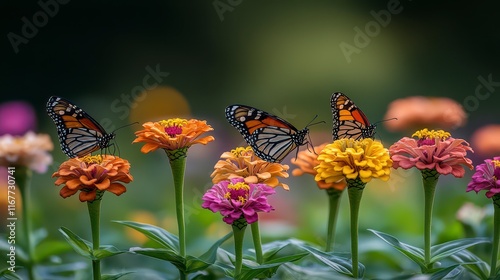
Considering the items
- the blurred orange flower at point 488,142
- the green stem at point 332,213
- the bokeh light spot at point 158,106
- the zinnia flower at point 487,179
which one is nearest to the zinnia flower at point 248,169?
the green stem at point 332,213

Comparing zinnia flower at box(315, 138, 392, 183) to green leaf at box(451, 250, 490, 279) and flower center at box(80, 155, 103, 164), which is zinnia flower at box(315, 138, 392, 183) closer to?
green leaf at box(451, 250, 490, 279)

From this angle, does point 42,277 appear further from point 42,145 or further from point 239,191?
point 239,191

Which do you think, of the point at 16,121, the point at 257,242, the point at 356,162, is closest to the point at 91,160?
the point at 257,242

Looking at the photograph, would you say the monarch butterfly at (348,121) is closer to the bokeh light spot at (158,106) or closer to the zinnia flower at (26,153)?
the zinnia flower at (26,153)

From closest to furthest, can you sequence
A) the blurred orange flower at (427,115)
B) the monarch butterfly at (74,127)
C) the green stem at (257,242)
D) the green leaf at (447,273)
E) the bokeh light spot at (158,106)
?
the green leaf at (447,273) < the green stem at (257,242) < the monarch butterfly at (74,127) < the blurred orange flower at (427,115) < the bokeh light spot at (158,106)

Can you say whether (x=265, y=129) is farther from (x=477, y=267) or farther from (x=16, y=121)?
(x=16, y=121)

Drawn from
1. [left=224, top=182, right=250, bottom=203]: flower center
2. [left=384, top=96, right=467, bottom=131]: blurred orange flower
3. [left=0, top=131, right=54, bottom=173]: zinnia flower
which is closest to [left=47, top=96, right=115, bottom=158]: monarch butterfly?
[left=0, top=131, right=54, bottom=173]: zinnia flower

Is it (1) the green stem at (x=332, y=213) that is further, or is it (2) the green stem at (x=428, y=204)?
(1) the green stem at (x=332, y=213)

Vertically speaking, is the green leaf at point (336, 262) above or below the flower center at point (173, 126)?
below
